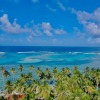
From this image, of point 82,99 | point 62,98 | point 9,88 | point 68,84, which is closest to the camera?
point 82,99

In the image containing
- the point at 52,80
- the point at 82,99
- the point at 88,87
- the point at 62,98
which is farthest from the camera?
the point at 52,80

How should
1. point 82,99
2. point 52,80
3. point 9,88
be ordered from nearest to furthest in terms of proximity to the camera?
point 82,99 → point 9,88 → point 52,80

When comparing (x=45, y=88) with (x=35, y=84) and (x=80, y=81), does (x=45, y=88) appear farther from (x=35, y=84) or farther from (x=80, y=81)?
(x=80, y=81)

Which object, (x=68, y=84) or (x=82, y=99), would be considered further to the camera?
(x=68, y=84)

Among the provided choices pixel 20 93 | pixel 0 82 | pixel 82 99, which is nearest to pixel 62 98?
pixel 82 99

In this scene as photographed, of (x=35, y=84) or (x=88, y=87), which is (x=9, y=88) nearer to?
(x=35, y=84)

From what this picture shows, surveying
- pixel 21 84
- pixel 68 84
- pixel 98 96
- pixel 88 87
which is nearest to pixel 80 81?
pixel 88 87

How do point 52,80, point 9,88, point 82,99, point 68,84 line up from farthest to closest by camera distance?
point 52,80, point 9,88, point 68,84, point 82,99

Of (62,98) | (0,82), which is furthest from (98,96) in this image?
(0,82)

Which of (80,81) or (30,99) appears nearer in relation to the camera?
(30,99)
